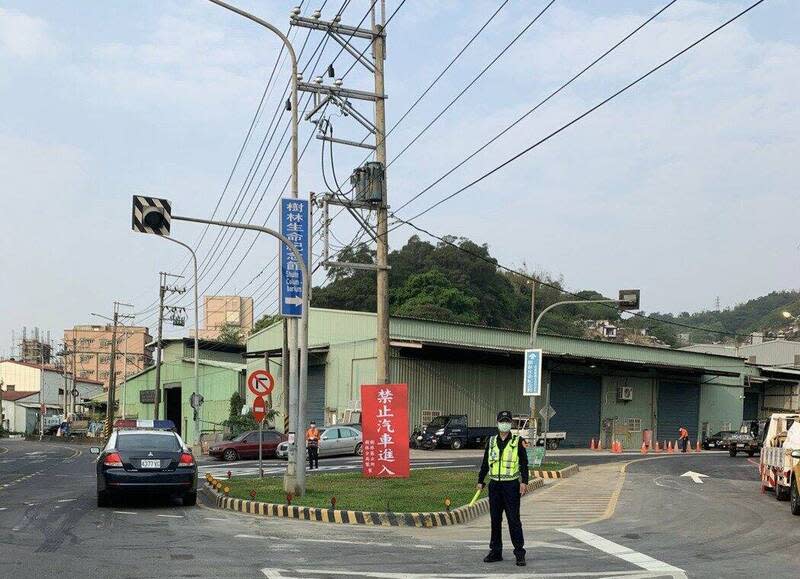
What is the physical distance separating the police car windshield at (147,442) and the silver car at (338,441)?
22.8m

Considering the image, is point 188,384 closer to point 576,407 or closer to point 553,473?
point 576,407

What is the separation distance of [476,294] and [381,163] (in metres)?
62.8

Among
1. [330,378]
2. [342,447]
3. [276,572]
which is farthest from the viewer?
[330,378]

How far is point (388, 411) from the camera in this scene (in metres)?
24.0

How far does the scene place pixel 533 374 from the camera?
28.9 metres

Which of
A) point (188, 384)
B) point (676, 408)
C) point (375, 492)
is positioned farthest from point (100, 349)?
point (375, 492)

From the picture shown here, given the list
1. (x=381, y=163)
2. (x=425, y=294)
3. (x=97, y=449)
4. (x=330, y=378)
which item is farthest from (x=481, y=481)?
(x=425, y=294)

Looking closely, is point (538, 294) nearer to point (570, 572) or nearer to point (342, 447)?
point (342, 447)

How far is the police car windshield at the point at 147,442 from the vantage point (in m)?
17.3

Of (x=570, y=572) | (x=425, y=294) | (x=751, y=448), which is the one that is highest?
(x=425, y=294)

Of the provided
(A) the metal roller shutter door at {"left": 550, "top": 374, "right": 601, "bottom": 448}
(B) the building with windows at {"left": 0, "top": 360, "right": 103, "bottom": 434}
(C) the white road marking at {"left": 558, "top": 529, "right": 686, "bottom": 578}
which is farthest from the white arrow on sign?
(B) the building with windows at {"left": 0, "top": 360, "right": 103, "bottom": 434}

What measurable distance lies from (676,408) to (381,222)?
39.9 m

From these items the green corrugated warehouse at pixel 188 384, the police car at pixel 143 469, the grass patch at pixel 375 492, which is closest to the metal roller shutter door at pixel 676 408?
the green corrugated warehouse at pixel 188 384

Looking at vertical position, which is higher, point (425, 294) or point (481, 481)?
point (425, 294)
